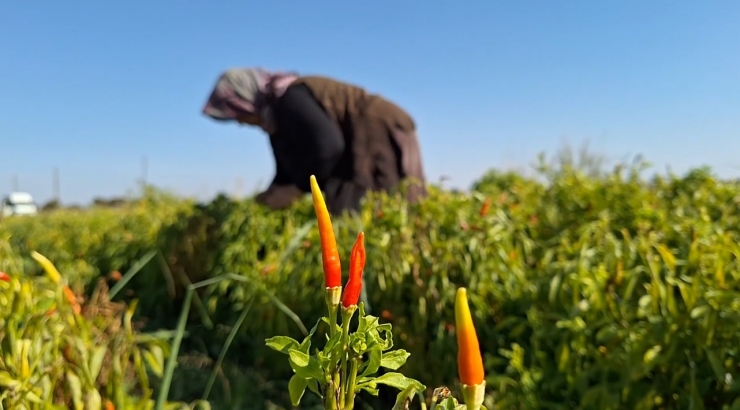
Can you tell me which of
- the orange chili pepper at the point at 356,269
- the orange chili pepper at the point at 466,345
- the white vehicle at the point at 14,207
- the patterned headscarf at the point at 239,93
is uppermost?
the patterned headscarf at the point at 239,93

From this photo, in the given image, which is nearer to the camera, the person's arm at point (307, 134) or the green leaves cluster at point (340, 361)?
the green leaves cluster at point (340, 361)

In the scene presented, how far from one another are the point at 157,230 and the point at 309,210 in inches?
67.5

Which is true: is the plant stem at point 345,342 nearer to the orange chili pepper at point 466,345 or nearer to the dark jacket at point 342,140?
the orange chili pepper at point 466,345

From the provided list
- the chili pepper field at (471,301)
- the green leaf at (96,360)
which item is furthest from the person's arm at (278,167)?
the green leaf at (96,360)

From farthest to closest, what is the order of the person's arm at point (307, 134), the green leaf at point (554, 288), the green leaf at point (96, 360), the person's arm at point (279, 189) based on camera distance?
1. the person's arm at point (279, 189)
2. the person's arm at point (307, 134)
3. the green leaf at point (554, 288)
4. the green leaf at point (96, 360)

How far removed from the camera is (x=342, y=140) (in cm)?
364

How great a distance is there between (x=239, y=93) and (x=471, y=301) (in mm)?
2419

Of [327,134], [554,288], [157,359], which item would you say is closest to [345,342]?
[157,359]

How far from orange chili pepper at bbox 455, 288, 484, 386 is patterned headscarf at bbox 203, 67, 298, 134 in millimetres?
3605

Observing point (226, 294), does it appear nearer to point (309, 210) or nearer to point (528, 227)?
point (309, 210)

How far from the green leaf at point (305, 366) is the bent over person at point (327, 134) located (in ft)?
10.2

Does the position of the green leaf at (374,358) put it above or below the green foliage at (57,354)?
above

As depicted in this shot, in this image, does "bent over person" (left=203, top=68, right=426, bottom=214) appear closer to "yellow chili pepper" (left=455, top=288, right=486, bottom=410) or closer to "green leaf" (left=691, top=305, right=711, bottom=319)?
"green leaf" (left=691, top=305, right=711, bottom=319)

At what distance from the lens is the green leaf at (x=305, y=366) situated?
0.44 m
